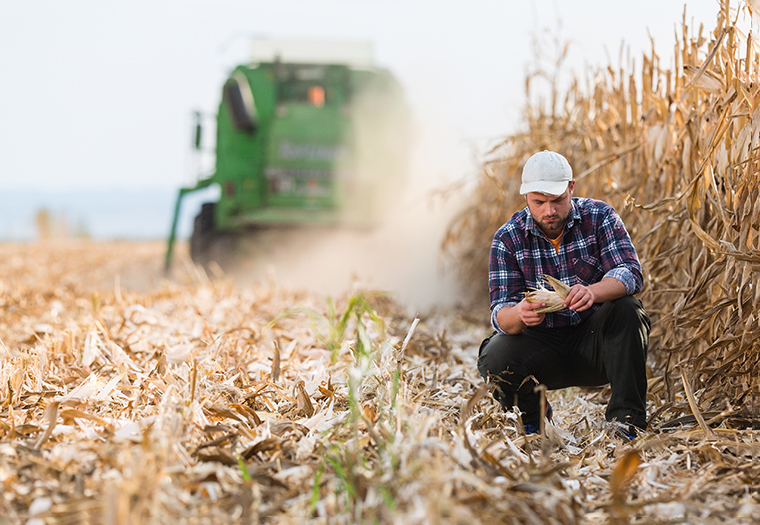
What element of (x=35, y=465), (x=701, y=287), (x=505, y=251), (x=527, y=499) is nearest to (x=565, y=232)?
(x=505, y=251)

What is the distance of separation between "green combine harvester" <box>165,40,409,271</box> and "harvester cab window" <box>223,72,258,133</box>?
0.01 m

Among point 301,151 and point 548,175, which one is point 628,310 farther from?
point 301,151

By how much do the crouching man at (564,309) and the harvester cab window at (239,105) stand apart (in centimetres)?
612

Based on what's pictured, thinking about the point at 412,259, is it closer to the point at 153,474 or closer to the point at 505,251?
the point at 505,251

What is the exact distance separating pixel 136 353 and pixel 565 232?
7.59 feet

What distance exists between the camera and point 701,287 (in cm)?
312

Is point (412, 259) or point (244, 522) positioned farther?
point (412, 259)

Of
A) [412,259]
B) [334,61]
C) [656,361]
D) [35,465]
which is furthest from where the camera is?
[334,61]

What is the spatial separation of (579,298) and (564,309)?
320 millimetres

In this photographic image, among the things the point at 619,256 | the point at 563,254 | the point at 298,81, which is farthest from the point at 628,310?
the point at 298,81

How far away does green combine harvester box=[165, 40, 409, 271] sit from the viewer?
868cm

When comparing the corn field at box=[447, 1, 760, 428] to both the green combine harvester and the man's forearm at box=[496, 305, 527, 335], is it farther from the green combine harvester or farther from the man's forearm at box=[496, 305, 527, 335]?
the green combine harvester

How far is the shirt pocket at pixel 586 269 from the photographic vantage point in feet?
10.1

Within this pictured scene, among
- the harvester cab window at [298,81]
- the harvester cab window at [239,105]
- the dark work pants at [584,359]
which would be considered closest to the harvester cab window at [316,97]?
the harvester cab window at [298,81]
